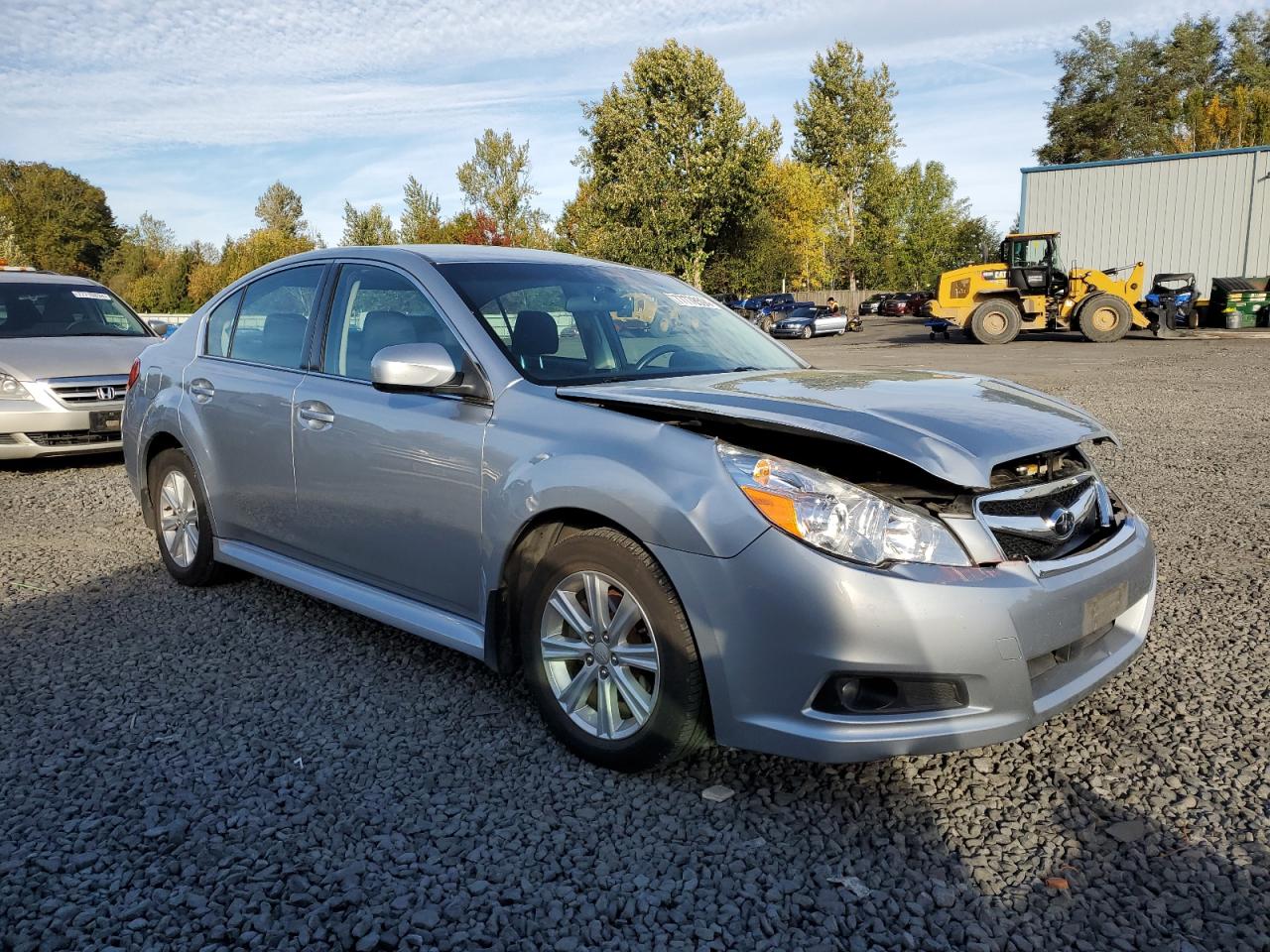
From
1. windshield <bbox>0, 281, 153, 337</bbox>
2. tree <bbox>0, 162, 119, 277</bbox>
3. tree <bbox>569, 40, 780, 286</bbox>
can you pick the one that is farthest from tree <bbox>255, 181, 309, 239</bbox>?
windshield <bbox>0, 281, 153, 337</bbox>

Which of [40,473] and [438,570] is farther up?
[438,570]

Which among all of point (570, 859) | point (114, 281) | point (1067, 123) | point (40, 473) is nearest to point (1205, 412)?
point (570, 859)

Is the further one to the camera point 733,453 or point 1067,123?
point 1067,123

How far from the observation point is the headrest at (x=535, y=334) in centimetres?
348

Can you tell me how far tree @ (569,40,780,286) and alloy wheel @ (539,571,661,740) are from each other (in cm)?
3633

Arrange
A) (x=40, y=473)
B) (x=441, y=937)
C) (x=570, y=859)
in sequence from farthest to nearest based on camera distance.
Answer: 1. (x=40, y=473)
2. (x=570, y=859)
3. (x=441, y=937)

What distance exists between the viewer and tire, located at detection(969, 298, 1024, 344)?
1040 inches

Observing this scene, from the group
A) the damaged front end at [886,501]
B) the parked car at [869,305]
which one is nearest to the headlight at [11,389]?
the damaged front end at [886,501]

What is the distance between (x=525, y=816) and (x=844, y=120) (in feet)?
219

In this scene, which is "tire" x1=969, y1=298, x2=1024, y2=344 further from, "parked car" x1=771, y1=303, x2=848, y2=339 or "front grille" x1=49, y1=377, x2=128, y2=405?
"front grille" x1=49, y1=377, x2=128, y2=405

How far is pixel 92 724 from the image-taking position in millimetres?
3377

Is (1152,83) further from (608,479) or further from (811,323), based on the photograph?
(608,479)

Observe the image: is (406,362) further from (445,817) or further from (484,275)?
(445,817)

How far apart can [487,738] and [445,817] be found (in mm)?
501
